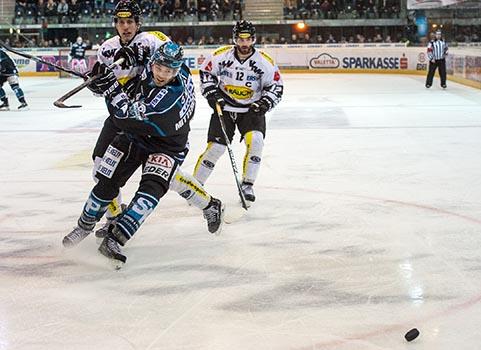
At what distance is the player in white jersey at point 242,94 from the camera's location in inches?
192

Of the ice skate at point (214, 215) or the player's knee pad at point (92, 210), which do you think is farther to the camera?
the ice skate at point (214, 215)

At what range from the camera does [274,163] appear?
6.42m

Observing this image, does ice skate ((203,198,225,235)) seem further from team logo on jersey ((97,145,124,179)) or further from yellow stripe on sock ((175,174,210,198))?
team logo on jersey ((97,145,124,179))

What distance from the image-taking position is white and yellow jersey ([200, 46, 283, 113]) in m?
4.93

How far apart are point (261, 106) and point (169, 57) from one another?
1560 millimetres

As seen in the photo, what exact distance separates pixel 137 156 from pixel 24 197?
1823 mm

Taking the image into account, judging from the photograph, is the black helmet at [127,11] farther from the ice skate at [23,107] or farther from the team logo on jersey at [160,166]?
the ice skate at [23,107]

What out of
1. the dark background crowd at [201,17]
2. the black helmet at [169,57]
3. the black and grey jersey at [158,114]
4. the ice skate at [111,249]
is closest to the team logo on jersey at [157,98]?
the black and grey jersey at [158,114]

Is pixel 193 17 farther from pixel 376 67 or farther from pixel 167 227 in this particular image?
pixel 167 227

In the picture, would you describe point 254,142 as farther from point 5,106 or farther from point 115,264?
point 5,106

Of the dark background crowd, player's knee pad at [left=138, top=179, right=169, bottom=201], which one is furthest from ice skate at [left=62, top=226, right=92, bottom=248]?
the dark background crowd

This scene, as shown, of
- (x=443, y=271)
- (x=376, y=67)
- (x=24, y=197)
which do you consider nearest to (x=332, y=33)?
(x=376, y=67)

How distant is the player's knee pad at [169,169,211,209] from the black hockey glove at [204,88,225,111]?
3.79 ft

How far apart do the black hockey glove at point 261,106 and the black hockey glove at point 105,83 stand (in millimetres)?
1515
